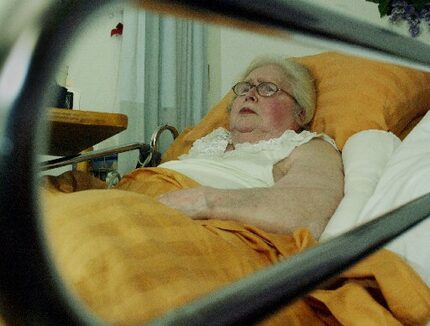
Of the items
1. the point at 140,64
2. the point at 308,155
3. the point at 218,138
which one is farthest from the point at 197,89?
the point at 308,155

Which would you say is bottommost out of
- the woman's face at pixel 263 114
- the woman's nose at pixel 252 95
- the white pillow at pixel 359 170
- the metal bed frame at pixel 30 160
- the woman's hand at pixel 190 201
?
the woman's hand at pixel 190 201

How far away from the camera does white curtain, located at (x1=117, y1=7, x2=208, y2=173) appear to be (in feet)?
7.98

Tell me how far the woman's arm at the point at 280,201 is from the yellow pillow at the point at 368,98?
11.2 inches

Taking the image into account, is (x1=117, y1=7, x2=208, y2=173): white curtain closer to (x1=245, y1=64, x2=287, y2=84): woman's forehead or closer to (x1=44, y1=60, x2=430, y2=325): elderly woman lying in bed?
(x1=245, y1=64, x2=287, y2=84): woman's forehead

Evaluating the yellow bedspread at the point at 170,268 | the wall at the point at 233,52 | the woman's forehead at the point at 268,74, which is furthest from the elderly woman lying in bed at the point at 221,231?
the wall at the point at 233,52

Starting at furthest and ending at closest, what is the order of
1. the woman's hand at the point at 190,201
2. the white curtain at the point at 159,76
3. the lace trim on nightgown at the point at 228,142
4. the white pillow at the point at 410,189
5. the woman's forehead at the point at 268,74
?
1. the white curtain at the point at 159,76
2. the woman's forehead at the point at 268,74
3. the lace trim on nightgown at the point at 228,142
4. the woman's hand at the point at 190,201
5. the white pillow at the point at 410,189

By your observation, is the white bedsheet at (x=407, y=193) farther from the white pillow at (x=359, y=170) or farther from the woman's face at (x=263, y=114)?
the woman's face at (x=263, y=114)

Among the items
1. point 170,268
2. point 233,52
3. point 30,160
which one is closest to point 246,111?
point 233,52

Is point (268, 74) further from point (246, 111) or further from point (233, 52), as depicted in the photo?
point (233, 52)

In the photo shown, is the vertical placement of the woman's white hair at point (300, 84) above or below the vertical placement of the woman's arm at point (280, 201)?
above

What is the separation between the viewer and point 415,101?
166 centimetres

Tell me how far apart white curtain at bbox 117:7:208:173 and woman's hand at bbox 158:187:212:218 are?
1.12 metres

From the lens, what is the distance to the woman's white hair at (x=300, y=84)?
181cm

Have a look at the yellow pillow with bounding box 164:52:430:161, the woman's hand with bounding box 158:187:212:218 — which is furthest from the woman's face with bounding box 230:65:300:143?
the woman's hand with bounding box 158:187:212:218
